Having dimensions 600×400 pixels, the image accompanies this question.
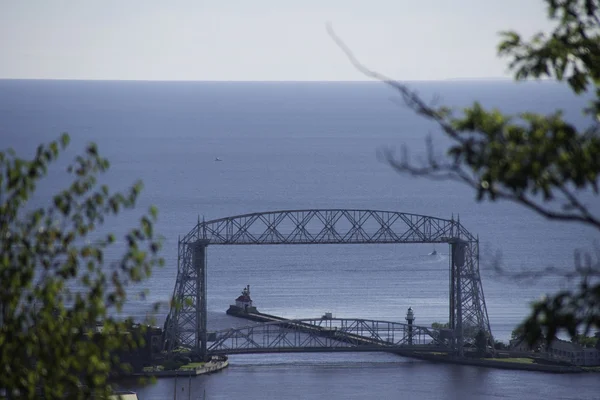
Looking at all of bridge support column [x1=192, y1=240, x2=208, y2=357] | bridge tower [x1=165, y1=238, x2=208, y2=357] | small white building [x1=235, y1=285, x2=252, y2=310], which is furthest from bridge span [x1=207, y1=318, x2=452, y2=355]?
small white building [x1=235, y1=285, x2=252, y2=310]

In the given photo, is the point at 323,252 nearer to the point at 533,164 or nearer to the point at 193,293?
the point at 193,293

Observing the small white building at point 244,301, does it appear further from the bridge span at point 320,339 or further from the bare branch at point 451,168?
the bare branch at point 451,168

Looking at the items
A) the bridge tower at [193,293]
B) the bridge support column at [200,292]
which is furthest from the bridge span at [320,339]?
the bridge tower at [193,293]

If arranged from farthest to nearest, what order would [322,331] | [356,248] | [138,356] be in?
[356,248], [322,331], [138,356]

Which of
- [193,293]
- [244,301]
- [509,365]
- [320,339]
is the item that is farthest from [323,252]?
[509,365]

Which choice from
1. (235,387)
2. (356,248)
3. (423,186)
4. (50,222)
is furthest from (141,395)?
(423,186)

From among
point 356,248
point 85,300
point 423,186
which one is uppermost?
point 423,186

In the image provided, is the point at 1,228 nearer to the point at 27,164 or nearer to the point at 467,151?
the point at 27,164
